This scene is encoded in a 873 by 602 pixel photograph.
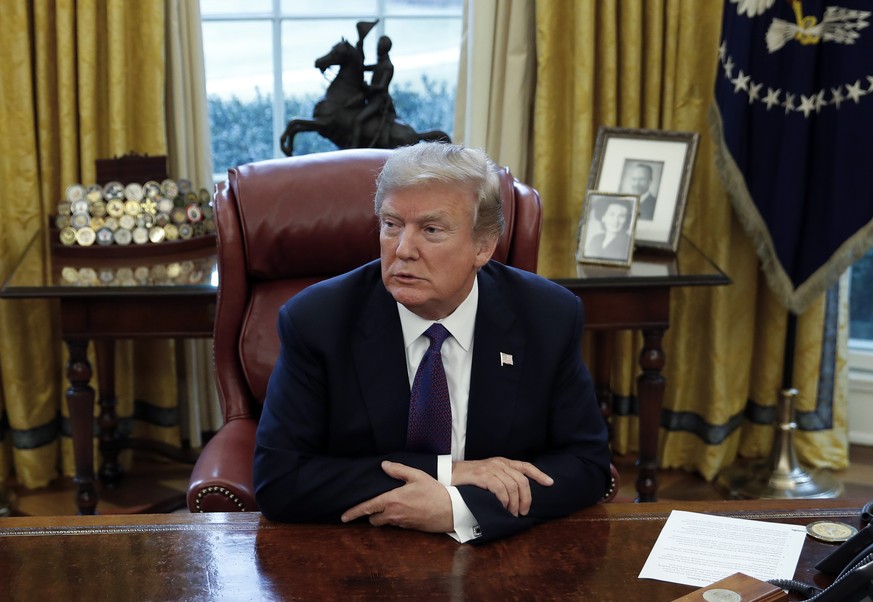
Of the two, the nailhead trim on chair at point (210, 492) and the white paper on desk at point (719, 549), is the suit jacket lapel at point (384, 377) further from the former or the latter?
the white paper on desk at point (719, 549)

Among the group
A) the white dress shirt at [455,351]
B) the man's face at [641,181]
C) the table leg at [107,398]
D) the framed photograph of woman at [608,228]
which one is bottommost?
the table leg at [107,398]

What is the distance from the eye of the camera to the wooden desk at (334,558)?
1.41m

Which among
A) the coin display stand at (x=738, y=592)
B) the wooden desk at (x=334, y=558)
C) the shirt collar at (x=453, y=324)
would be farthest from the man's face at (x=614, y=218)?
the coin display stand at (x=738, y=592)

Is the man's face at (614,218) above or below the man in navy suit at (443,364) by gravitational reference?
above

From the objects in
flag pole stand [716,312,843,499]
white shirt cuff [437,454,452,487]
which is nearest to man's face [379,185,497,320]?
white shirt cuff [437,454,452,487]

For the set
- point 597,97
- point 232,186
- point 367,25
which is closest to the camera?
point 232,186

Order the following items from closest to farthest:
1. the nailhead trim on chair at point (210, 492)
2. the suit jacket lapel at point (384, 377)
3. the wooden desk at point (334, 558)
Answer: the wooden desk at point (334, 558)
the suit jacket lapel at point (384, 377)
the nailhead trim on chair at point (210, 492)

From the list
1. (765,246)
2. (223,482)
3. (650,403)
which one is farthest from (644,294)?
(223,482)

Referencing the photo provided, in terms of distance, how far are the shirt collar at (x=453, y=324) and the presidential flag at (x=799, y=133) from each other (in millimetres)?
1616

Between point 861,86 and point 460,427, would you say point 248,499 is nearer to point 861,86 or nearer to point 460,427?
point 460,427

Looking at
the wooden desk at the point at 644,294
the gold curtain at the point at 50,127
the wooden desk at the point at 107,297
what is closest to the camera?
the wooden desk at the point at 107,297

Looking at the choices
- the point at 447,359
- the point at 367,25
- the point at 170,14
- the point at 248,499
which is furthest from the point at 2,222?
the point at 447,359

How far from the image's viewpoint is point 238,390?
2.40m

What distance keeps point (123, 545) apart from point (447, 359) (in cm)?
67
